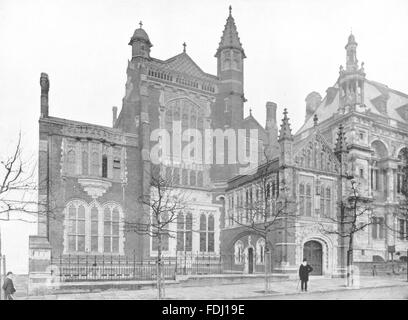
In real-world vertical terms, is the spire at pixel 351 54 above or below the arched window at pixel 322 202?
above

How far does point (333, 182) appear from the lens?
107ft

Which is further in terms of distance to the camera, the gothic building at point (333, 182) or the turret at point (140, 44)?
the turret at point (140, 44)

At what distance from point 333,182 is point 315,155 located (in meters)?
2.65

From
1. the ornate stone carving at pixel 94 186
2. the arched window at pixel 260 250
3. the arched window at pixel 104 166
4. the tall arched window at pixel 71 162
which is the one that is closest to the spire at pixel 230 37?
the arched window at pixel 104 166

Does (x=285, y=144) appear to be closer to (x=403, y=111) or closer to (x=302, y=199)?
(x=302, y=199)

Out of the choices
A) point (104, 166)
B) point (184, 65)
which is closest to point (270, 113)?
point (184, 65)

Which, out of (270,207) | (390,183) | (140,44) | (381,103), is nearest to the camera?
(270,207)

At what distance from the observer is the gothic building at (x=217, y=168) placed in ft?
101

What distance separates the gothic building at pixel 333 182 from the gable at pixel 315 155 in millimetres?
74

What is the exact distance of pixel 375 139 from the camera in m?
41.4

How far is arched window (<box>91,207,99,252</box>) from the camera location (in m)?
31.8

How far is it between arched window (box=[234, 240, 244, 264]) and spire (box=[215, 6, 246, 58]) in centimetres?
1782

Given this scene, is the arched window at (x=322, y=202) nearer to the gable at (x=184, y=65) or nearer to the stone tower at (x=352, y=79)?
the stone tower at (x=352, y=79)
